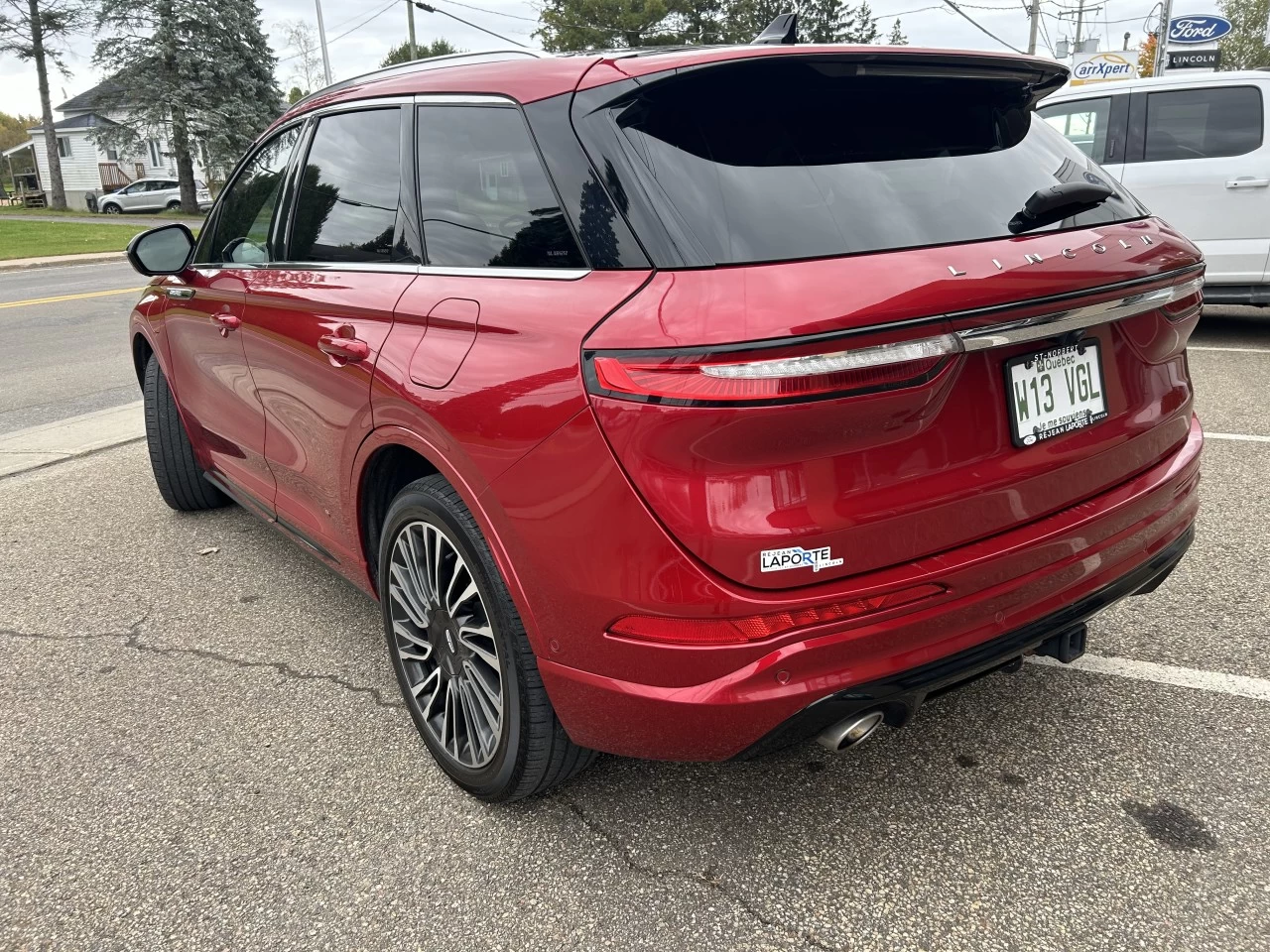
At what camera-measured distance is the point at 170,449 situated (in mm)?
4516

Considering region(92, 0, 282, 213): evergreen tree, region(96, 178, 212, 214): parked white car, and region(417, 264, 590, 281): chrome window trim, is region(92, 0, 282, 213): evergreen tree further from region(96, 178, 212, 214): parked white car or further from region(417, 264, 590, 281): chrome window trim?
region(417, 264, 590, 281): chrome window trim

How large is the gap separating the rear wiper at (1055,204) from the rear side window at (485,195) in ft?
3.16

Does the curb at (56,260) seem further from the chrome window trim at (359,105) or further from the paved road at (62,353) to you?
the chrome window trim at (359,105)

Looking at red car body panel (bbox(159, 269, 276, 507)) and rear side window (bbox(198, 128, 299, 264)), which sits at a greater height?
rear side window (bbox(198, 128, 299, 264))

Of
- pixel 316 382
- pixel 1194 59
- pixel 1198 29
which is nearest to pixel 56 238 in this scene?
pixel 316 382

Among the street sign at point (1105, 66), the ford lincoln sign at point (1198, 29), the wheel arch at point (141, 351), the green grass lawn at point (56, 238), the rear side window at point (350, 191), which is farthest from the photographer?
the ford lincoln sign at point (1198, 29)

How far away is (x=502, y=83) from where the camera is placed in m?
2.26

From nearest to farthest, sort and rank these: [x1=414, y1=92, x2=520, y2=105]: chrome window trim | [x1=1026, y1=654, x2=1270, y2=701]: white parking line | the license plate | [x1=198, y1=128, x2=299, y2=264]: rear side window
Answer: the license plate → [x1=414, y1=92, x2=520, y2=105]: chrome window trim → [x1=1026, y1=654, x2=1270, y2=701]: white parking line → [x1=198, y1=128, x2=299, y2=264]: rear side window

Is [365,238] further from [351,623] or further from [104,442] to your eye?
[104,442]

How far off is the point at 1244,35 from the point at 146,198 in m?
55.0

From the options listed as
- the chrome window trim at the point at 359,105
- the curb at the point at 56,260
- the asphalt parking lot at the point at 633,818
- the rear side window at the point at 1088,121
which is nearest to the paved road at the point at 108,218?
the curb at the point at 56,260

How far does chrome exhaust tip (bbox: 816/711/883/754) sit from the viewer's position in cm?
188

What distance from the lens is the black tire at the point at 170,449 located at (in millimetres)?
4457

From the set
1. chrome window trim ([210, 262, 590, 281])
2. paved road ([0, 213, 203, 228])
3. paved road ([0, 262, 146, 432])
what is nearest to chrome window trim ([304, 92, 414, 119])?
chrome window trim ([210, 262, 590, 281])
